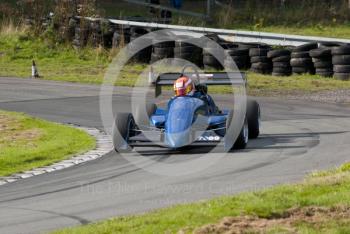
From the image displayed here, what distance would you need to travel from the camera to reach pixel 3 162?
14.8m

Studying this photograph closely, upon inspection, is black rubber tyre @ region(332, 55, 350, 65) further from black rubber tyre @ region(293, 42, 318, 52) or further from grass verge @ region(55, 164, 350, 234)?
grass verge @ region(55, 164, 350, 234)

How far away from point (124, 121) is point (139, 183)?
2.81 m

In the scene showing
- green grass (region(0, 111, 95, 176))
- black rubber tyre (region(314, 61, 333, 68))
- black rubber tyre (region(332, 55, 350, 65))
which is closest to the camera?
green grass (region(0, 111, 95, 176))

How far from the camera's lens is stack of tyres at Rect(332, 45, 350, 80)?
83.0 feet

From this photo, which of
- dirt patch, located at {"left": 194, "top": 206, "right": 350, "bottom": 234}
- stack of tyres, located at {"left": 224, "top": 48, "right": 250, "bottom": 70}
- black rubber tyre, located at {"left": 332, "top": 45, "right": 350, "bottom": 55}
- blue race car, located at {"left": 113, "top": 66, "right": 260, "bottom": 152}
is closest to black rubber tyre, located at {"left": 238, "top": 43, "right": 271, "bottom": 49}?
stack of tyres, located at {"left": 224, "top": 48, "right": 250, "bottom": 70}

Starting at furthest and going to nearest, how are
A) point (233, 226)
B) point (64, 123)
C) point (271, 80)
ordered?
point (271, 80) → point (64, 123) → point (233, 226)

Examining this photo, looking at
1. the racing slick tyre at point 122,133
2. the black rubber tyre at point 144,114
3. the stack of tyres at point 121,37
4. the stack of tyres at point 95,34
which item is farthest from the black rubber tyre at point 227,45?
the racing slick tyre at point 122,133

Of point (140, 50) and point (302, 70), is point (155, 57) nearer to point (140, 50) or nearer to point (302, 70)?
point (140, 50)

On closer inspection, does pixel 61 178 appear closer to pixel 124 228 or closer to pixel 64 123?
pixel 124 228

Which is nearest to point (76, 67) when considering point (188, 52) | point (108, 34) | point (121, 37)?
point (121, 37)

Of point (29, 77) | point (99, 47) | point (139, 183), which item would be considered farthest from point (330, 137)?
point (99, 47)

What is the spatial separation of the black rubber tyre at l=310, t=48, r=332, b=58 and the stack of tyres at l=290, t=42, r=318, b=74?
34cm

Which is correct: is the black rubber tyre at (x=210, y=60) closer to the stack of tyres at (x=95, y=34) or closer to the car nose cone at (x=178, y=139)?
the stack of tyres at (x=95, y=34)

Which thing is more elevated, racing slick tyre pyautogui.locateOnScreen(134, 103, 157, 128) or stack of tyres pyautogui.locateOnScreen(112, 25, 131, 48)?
stack of tyres pyautogui.locateOnScreen(112, 25, 131, 48)
